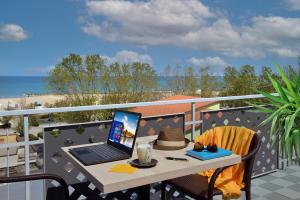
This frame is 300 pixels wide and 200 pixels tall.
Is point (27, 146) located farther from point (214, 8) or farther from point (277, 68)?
point (214, 8)

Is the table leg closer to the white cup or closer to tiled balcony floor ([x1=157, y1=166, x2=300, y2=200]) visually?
the white cup

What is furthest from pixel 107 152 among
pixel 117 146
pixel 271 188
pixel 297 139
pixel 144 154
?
pixel 271 188

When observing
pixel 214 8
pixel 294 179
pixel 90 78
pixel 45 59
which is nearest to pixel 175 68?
pixel 90 78

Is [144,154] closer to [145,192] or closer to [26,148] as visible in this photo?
[145,192]

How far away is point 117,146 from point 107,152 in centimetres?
12

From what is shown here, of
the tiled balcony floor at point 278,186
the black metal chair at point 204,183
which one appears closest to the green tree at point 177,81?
the tiled balcony floor at point 278,186

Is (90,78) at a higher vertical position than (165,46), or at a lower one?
lower

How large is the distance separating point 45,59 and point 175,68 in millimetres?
73146

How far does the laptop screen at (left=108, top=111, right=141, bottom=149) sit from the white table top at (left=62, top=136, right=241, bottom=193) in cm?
11

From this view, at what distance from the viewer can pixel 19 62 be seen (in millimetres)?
103312

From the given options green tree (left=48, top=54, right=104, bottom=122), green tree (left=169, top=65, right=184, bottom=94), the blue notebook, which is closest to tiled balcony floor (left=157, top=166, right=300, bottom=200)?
the blue notebook

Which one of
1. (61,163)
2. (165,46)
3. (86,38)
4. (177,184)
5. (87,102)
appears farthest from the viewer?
(165,46)

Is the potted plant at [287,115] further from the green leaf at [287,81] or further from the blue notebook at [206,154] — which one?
the blue notebook at [206,154]

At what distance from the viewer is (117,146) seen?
85.0 inches
